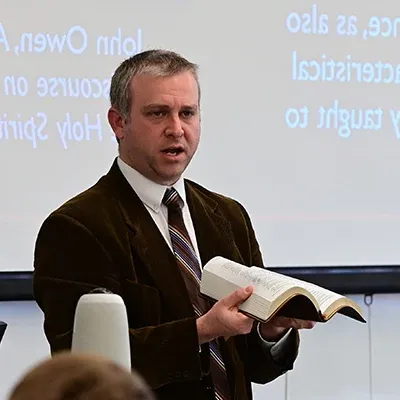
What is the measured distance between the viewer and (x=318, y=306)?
4.69 ft

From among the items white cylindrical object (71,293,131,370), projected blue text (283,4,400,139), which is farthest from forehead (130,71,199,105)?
projected blue text (283,4,400,139)

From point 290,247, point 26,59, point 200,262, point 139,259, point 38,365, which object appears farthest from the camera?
point 290,247

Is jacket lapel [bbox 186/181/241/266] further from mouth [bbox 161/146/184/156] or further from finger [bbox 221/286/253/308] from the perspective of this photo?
finger [bbox 221/286/253/308]

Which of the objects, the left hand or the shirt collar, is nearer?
the left hand

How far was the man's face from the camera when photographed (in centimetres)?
165

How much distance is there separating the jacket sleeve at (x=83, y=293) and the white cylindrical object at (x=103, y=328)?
476 mm

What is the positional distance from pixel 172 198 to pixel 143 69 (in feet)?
0.83

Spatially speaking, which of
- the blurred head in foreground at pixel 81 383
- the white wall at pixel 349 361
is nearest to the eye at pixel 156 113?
the blurred head in foreground at pixel 81 383

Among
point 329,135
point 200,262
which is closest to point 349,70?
point 329,135

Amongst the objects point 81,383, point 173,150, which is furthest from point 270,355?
point 81,383

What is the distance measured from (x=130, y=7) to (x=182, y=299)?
1.64 m

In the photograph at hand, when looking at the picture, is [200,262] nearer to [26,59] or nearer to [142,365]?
[142,365]

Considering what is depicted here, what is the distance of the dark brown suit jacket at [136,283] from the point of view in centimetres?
150

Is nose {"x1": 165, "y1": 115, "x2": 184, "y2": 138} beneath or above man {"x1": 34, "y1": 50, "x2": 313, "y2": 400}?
above
